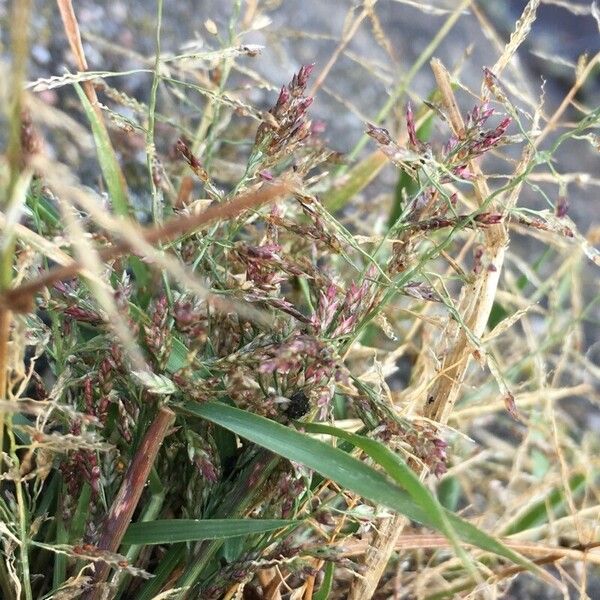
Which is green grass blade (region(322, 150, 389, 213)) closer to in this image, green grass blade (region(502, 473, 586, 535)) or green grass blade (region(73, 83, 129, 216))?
green grass blade (region(73, 83, 129, 216))

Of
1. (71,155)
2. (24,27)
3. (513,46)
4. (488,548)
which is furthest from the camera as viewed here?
(71,155)

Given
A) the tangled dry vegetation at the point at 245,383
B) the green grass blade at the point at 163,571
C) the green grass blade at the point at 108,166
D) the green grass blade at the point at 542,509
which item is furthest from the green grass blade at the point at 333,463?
the green grass blade at the point at 542,509

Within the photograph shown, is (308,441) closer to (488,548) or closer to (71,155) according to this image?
(488,548)

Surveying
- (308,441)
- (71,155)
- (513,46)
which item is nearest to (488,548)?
(308,441)

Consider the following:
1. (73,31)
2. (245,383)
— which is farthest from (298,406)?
(73,31)

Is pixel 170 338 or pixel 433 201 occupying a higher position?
pixel 433 201

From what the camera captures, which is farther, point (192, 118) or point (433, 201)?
point (192, 118)

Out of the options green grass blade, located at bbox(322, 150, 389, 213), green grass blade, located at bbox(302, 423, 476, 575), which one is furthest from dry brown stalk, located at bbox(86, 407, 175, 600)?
green grass blade, located at bbox(322, 150, 389, 213)
